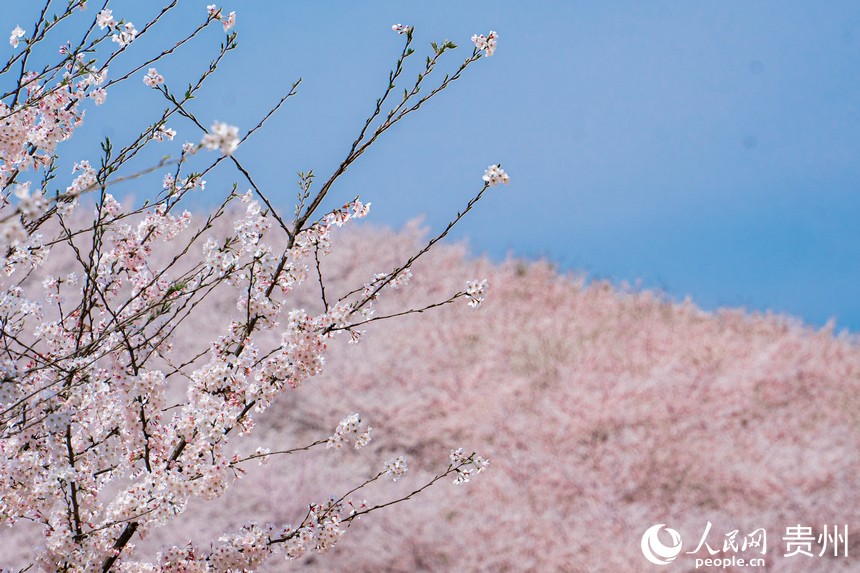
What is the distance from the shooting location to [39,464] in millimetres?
2707

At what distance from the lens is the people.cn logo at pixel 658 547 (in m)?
6.77

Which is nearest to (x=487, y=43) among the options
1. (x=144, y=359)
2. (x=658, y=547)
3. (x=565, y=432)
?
(x=144, y=359)

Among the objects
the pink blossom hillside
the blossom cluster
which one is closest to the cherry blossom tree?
the blossom cluster

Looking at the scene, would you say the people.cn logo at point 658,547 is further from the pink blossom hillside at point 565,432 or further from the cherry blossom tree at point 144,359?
the cherry blossom tree at point 144,359

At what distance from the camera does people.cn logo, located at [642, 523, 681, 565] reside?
677 centimetres

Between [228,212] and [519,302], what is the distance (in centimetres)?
611

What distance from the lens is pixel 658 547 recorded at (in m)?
6.95

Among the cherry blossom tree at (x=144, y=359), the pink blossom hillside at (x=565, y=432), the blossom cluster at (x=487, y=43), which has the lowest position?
the cherry blossom tree at (x=144, y=359)

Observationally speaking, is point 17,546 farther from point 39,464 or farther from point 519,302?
point 519,302

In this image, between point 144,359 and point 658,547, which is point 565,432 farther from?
point 144,359

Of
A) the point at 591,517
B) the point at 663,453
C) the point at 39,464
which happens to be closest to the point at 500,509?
the point at 591,517

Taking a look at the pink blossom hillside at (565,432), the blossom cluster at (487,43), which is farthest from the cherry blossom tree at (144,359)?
the pink blossom hillside at (565,432)
